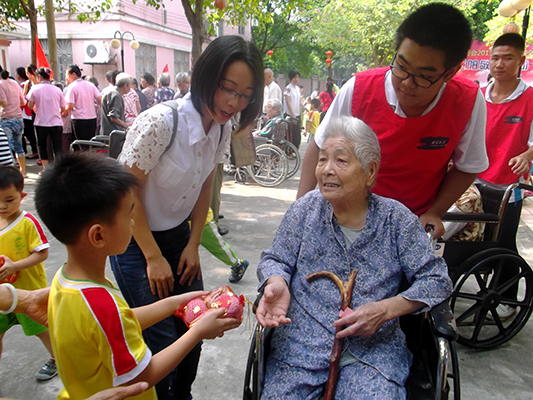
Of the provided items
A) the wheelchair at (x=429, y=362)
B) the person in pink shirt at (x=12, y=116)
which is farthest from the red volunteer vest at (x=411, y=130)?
the person in pink shirt at (x=12, y=116)

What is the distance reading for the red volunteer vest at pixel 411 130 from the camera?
2031 millimetres

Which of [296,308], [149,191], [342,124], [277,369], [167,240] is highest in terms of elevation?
[342,124]

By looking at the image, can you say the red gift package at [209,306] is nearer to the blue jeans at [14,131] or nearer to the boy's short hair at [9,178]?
the boy's short hair at [9,178]

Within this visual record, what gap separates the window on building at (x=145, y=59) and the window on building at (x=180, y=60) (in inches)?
85.2

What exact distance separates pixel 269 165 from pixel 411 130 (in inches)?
214

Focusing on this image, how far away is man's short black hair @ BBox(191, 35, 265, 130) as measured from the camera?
1.67 m

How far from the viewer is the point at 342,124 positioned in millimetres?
1871

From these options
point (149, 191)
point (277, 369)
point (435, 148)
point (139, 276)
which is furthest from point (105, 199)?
point (435, 148)

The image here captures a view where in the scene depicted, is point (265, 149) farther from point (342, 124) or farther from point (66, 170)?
point (66, 170)

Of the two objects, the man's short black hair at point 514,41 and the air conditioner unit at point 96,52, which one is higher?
the air conditioner unit at point 96,52

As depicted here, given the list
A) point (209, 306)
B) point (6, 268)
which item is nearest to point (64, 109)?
point (6, 268)

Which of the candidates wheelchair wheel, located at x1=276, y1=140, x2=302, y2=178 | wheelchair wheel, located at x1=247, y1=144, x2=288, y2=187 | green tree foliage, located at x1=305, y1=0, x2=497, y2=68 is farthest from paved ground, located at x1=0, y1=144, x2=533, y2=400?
green tree foliage, located at x1=305, y1=0, x2=497, y2=68

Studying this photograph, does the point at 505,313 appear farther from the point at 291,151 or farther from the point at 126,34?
the point at 126,34

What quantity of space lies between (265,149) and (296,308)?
5758 millimetres
